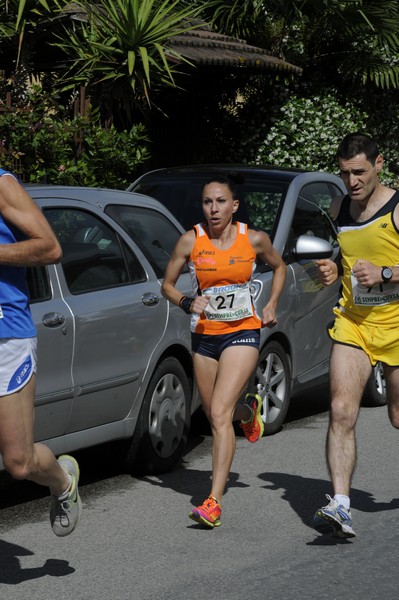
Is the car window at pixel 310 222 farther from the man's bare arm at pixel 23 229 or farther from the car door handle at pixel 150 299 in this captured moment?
the man's bare arm at pixel 23 229

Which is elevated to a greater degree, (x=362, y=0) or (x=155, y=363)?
(x=362, y=0)

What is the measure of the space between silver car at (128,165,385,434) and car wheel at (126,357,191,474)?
3.28ft

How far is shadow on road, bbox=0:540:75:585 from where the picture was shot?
564 centimetres

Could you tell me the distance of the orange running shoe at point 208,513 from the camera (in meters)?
6.49

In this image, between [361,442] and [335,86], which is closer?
[361,442]

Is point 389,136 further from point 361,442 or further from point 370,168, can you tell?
point 370,168

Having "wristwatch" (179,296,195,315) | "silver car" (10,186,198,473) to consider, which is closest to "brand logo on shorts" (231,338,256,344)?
"wristwatch" (179,296,195,315)

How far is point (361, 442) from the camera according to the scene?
28.9 ft

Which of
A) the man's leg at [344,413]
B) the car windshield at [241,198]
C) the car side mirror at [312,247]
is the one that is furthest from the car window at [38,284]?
the car windshield at [241,198]

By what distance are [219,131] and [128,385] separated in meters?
11.5

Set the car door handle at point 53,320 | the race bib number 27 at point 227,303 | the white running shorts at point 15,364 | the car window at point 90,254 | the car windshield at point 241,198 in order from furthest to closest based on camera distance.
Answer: the car windshield at point 241,198 → the car window at point 90,254 → the race bib number 27 at point 227,303 → the car door handle at point 53,320 → the white running shorts at point 15,364

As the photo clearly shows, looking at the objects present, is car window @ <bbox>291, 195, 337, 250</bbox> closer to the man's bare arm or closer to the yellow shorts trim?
the yellow shorts trim

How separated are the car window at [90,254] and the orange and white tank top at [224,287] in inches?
24.1

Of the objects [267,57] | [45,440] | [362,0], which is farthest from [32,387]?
[362,0]
